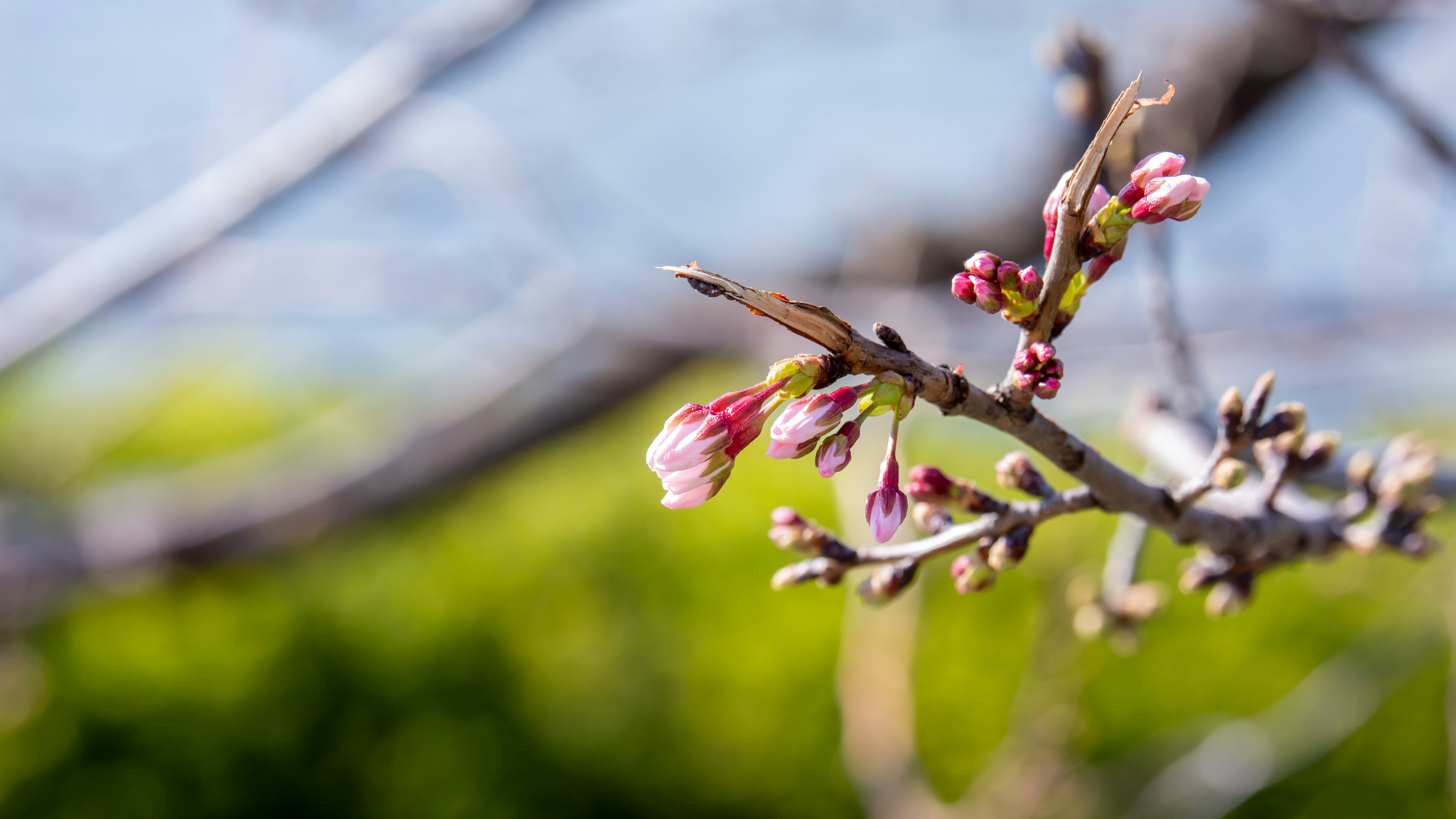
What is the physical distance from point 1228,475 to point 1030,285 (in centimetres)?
25

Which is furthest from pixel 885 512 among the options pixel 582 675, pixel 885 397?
pixel 582 675

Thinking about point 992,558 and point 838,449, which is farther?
point 992,558

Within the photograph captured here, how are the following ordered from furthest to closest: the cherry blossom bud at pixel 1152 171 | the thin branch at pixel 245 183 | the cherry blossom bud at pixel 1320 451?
the thin branch at pixel 245 183, the cherry blossom bud at pixel 1320 451, the cherry blossom bud at pixel 1152 171

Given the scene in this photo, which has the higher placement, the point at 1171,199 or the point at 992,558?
the point at 1171,199

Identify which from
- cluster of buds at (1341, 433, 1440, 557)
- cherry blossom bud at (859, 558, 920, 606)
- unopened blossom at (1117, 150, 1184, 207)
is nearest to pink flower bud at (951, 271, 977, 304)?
unopened blossom at (1117, 150, 1184, 207)

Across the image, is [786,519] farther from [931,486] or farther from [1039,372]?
[1039,372]

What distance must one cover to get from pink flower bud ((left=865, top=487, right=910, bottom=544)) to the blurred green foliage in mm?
3586

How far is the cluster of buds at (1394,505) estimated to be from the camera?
2.98 feet

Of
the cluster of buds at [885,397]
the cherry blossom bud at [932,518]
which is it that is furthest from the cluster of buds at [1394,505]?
the cluster of buds at [885,397]

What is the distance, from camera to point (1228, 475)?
26.3 inches

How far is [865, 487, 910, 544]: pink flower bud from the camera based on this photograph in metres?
0.58

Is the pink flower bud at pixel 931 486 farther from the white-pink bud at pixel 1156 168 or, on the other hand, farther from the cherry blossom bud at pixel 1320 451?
the cherry blossom bud at pixel 1320 451

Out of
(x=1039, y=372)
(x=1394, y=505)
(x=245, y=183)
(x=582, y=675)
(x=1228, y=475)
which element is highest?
(x=245, y=183)

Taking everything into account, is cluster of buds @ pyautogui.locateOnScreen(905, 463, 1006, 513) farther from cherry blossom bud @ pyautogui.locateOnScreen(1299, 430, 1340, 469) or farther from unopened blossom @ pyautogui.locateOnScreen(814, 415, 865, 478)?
cherry blossom bud @ pyautogui.locateOnScreen(1299, 430, 1340, 469)
